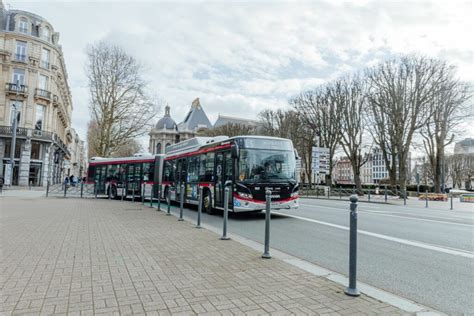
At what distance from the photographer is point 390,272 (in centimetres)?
518

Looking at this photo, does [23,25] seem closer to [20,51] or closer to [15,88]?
[20,51]

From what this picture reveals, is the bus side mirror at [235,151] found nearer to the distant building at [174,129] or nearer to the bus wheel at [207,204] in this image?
the bus wheel at [207,204]

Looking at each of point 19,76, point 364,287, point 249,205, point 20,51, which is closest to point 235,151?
point 249,205

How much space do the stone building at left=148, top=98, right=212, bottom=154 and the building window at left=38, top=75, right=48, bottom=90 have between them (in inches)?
2783

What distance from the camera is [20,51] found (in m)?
40.3

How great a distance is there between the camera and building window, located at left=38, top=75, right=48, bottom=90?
1641 inches

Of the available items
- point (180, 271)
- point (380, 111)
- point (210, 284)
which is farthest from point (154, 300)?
point (380, 111)

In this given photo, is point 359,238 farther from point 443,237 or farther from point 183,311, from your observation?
point 183,311

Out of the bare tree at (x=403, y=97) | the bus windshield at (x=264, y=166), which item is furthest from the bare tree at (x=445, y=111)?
the bus windshield at (x=264, y=166)

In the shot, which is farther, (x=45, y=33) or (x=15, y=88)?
(x=45, y=33)

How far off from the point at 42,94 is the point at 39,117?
2.90 metres

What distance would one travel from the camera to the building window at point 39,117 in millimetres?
41341

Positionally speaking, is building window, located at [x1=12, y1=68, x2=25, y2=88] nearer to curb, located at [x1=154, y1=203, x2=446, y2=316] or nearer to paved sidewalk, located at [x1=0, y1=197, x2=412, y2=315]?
paved sidewalk, located at [x1=0, y1=197, x2=412, y2=315]

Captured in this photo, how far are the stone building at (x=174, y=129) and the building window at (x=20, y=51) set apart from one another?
240ft
